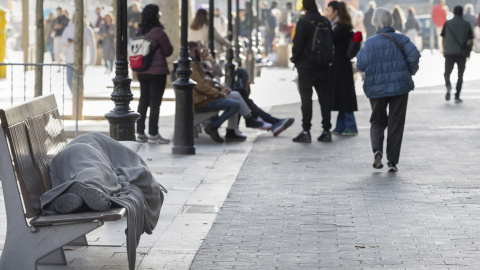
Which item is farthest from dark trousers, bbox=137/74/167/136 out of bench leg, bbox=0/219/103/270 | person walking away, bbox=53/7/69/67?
person walking away, bbox=53/7/69/67

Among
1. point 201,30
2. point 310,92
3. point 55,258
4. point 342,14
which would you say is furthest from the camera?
point 201,30

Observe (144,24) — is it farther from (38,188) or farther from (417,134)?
(38,188)

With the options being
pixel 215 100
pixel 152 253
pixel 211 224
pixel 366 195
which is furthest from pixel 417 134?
pixel 152 253

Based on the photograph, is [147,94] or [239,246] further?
[147,94]

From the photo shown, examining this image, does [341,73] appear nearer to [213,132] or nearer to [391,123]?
[213,132]

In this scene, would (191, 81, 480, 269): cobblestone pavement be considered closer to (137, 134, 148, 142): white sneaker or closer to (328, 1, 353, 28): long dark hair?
(137, 134, 148, 142): white sneaker

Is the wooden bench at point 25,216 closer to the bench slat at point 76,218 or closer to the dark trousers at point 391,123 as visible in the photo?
the bench slat at point 76,218

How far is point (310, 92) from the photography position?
13.6 meters

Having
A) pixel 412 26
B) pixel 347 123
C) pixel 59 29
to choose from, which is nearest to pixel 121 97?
pixel 347 123

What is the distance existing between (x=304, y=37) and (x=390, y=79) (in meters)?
3.15

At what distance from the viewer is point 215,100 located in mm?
13266

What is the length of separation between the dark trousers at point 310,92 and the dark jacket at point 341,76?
0.44 m

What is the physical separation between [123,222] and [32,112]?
1.95m

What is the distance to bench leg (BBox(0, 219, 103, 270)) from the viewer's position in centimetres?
559
